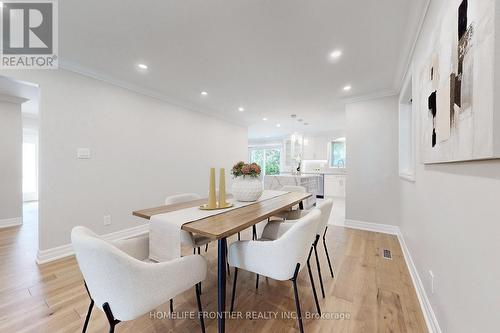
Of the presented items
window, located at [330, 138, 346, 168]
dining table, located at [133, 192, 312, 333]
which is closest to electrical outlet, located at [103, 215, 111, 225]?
dining table, located at [133, 192, 312, 333]

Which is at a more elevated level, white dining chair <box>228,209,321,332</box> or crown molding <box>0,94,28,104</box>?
crown molding <box>0,94,28,104</box>

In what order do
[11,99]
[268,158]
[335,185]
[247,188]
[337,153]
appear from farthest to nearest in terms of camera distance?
[268,158]
[337,153]
[335,185]
[11,99]
[247,188]

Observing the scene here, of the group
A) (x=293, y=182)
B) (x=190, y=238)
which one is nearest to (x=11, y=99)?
(x=190, y=238)

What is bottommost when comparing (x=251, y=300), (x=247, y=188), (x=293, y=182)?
(x=251, y=300)

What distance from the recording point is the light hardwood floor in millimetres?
1375

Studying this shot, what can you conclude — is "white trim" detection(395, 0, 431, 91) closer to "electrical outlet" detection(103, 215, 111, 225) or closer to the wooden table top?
the wooden table top

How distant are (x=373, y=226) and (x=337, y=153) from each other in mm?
4076

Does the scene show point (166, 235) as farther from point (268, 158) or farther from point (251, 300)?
point (268, 158)

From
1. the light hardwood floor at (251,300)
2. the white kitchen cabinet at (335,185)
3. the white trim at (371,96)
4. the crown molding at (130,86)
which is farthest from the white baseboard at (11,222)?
the white kitchen cabinet at (335,185)

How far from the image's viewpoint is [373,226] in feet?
10.9

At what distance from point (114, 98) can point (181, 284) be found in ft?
9.46

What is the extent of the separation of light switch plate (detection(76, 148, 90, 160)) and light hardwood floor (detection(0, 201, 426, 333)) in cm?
125

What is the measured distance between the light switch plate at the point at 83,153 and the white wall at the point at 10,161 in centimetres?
250

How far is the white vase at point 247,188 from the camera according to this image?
191 cm
